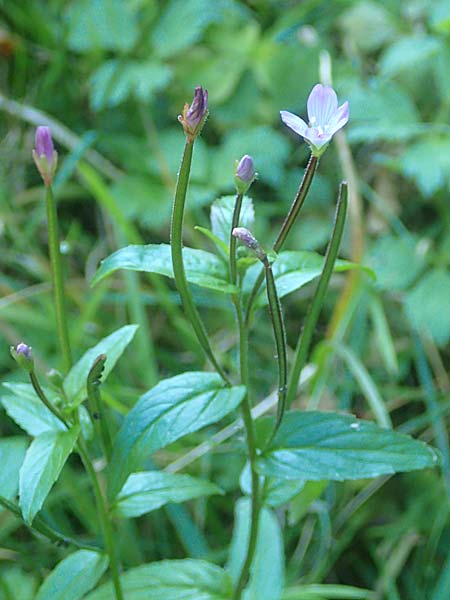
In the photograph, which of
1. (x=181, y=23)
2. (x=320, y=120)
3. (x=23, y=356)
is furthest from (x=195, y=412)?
(x=181, y=23)

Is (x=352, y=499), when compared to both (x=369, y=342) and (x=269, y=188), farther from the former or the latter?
(x=269, y=188)

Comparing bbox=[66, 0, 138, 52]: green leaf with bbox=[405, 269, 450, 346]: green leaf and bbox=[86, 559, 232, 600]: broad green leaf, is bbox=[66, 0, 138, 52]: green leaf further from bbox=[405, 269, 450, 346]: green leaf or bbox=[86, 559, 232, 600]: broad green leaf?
bbox=[86, 559, 232, 600]: broad green leaf

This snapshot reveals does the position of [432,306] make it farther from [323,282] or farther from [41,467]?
[41,467]

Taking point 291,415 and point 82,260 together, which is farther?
point 82,260

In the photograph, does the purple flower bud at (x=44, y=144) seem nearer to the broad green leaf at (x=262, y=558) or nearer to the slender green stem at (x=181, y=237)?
the slender green stem at (x=181, y=237)

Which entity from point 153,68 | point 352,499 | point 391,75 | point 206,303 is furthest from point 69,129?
point 352,499

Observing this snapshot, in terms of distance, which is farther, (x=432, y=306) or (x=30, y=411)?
(x=432, y=306)
